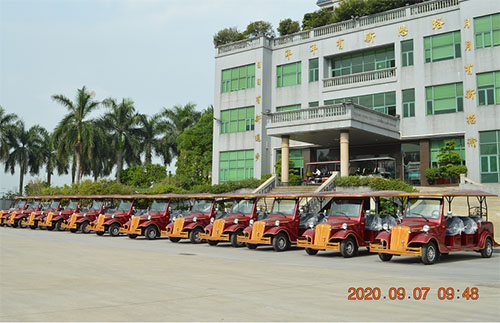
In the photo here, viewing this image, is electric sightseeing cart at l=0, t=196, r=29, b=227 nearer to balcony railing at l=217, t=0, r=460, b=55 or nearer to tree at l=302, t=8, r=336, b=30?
balcony railing at l=217, t=0, r=460, b=55

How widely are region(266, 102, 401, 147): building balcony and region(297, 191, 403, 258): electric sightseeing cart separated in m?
13.7

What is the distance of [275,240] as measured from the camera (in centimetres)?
1727

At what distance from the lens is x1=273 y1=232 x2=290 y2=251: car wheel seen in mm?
17297

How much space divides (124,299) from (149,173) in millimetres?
47564

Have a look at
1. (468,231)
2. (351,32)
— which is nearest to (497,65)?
(351,32)

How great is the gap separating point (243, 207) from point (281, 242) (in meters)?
3.09

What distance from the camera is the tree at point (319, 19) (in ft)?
155

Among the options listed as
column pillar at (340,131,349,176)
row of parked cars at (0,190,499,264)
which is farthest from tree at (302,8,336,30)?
row of parked cars at (0,190,499,264)

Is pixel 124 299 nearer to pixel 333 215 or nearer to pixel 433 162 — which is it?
pixel 333 215

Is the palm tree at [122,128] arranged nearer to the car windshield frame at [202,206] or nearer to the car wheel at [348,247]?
the car windshield frame at [202,206]

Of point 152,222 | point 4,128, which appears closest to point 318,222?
point 152,222

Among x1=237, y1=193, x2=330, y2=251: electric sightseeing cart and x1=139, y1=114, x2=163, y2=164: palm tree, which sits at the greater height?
x1=139, y1=114, x2=163, y2=164: palm tree

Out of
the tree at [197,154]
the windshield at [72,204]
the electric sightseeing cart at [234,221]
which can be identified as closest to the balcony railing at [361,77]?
the tree at [197,154]

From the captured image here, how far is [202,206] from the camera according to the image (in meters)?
21.8
